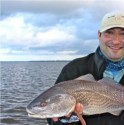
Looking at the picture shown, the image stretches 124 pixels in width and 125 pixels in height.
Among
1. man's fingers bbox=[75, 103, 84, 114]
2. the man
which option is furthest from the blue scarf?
man's fingers bbox=[75, 103, 84, 114]

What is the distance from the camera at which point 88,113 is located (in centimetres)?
598

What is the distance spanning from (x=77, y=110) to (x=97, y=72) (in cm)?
112

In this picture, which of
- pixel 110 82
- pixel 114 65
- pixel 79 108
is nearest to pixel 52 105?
pixel 79 108

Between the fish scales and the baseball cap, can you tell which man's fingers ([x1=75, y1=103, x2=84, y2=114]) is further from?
the baseball cap

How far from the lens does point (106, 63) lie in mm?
6719

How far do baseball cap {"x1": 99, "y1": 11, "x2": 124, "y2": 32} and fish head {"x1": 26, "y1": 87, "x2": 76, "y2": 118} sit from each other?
1.39 meters

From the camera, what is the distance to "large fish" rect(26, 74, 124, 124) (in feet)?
18.9

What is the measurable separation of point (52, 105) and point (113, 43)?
1.47 meters

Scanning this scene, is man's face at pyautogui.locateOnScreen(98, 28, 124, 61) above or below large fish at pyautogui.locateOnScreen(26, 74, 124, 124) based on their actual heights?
above

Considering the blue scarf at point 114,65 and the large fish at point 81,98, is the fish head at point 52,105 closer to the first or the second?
the large fish at point 81,98

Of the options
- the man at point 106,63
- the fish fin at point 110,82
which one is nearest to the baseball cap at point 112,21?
the man at point 106,63

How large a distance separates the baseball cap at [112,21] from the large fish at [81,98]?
2.88 feet

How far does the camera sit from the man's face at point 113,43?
6.48 metres

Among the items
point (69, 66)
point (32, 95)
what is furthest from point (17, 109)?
point (69, 66)
